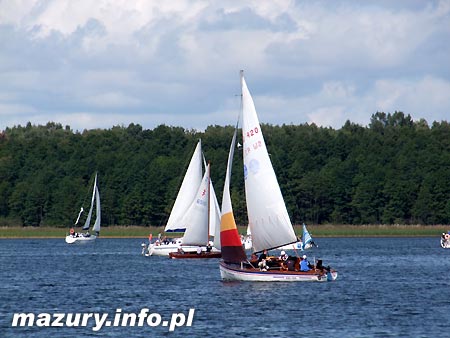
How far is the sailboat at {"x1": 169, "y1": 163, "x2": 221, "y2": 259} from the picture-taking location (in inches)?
3777

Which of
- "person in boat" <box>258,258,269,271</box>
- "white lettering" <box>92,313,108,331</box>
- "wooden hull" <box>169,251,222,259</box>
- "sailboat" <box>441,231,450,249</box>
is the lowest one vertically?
"white lettering" <box>92,313,108,331</box>

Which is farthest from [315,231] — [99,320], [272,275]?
[99,320]

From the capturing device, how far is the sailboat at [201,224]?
315 feet

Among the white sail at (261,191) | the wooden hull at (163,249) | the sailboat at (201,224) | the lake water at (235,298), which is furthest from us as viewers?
the wooden hull at (163,249)

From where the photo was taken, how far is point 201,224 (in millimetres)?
96062

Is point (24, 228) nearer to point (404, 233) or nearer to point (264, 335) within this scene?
point (404, 233)

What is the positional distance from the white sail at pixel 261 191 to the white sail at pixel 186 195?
35.6 metres

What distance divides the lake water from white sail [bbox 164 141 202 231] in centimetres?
789

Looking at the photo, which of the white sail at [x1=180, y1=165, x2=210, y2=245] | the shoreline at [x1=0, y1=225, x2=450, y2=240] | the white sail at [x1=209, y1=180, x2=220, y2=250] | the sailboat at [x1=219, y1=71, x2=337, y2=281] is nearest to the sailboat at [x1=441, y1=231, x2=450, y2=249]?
the shoreline at [x1=0, y1=225, x2=450, y2=240]

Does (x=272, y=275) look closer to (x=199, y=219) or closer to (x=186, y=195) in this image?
(x=199, y=219)

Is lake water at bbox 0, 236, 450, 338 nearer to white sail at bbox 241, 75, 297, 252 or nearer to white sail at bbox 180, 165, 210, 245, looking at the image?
white sail at bbox 241, 75, 297, 252

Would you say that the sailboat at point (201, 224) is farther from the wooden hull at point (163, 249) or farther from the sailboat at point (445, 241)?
the sailboat at point (445, 241)

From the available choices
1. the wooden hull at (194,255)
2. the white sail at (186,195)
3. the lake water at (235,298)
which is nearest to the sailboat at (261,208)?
the lake water at (235,298)

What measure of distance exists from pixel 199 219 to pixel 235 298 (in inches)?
1462
